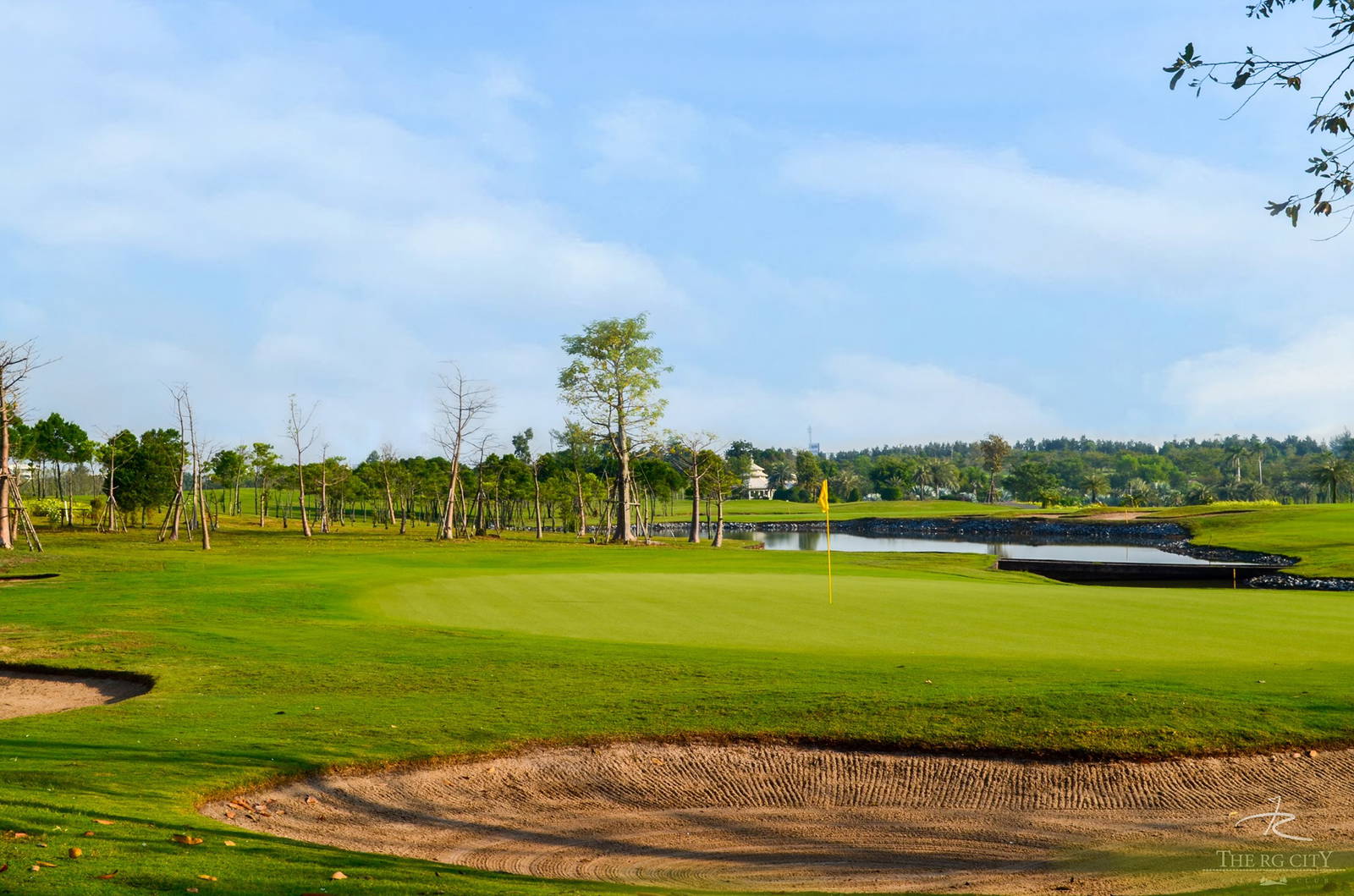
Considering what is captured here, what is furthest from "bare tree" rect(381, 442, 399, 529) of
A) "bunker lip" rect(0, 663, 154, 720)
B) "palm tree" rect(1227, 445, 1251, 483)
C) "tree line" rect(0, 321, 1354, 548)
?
"palm tree" rect(1227, 445, 1251, 483)

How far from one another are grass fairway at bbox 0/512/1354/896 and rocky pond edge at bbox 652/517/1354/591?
44.1 m

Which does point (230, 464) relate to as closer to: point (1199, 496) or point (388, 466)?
point (388, 466)

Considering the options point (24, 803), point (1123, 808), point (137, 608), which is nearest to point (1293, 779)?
point (1123, 808)

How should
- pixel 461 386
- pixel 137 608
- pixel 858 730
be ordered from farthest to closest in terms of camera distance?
1. pixel 461 386
2. pixel 137 608
3. pixel 858 730

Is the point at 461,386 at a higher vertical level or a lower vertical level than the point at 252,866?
higher

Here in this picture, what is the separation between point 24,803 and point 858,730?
7561 mm

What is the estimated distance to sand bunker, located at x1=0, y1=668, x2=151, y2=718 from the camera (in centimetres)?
1277

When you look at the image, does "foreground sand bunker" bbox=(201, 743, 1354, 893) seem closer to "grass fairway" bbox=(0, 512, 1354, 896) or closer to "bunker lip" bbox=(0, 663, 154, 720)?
"grass fairway" bbox=(0, 512, 1354, 896)

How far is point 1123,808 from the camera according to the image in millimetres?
8789

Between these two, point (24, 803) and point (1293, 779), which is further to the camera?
point (1293, 779)

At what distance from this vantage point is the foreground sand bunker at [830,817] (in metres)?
7.46

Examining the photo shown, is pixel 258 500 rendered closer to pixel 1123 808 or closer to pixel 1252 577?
pixel 1252 577

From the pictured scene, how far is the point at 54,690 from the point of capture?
45.0 feet

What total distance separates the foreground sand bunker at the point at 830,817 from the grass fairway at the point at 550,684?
0.43 meters
